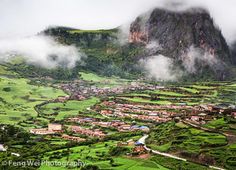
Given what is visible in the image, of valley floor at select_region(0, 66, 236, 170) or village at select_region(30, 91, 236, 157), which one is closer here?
valley floor at select_region(0, 66, 236, 170)

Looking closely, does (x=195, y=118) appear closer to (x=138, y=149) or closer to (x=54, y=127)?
(x=138, y=149)

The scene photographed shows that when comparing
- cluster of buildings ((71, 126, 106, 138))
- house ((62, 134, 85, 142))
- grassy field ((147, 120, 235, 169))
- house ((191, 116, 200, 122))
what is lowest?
house ((62, 134, 85, 142))

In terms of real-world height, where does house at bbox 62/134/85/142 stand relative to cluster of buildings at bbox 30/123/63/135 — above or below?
below

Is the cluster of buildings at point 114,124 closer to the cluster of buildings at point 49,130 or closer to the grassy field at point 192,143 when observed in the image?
the cluster of buildings at point 49,130

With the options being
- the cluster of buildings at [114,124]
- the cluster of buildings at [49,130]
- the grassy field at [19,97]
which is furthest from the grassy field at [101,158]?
the grassy field at [19,97]

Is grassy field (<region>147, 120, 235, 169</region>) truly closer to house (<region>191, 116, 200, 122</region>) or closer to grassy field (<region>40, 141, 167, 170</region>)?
house (<region>191, 116, 200, 122</region>)

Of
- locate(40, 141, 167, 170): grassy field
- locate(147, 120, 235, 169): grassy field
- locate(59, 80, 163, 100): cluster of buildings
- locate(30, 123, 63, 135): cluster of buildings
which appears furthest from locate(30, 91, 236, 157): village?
locate(59, 80, 163, 100): cluster of buildings

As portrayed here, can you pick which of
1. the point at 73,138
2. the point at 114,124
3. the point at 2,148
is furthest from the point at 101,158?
the point at 114,124

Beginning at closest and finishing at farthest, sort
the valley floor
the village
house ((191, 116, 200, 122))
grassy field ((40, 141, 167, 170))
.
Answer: grassy field ((40, 141, 167, 170))
the valley floor
house ((191, 116, 200, 122))
the village

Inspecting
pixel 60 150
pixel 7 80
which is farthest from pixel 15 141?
pixel 7 80
